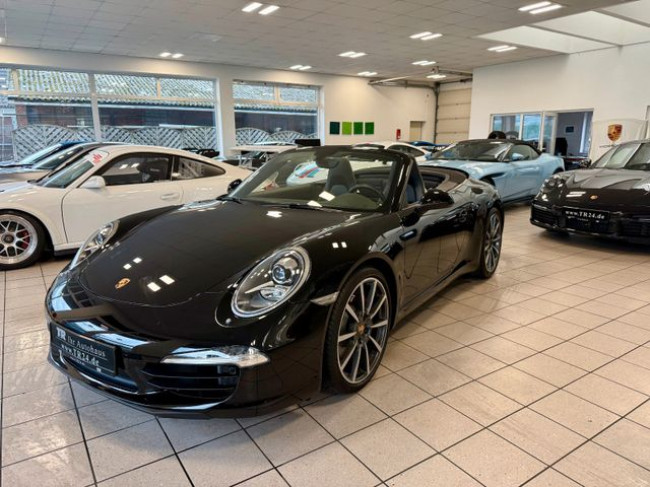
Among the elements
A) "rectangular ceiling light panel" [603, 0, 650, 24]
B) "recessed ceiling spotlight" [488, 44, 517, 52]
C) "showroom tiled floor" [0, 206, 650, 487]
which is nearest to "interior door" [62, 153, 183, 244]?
"showroom tiled floor" [0, 206, 650, 487]

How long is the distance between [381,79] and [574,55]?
6785 mm

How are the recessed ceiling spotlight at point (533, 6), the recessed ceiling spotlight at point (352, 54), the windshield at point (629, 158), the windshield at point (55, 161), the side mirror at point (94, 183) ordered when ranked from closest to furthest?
the side mirror at point (94, 183) → the windshield at point (629, 158) → the windshield at point (55, 161) → the recessed ceiling spotlight at point (533, 6) → the recessed ceiling spotlight at point (352, 54)

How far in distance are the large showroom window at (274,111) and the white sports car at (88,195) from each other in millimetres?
10617

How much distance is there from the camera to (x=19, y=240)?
14.3 feet

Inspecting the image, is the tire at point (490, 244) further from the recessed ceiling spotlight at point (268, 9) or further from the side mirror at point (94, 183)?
the recessed ceiling spotlight at point (268, 9)

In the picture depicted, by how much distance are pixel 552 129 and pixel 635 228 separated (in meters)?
10.6

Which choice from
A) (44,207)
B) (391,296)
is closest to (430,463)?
(391,296)

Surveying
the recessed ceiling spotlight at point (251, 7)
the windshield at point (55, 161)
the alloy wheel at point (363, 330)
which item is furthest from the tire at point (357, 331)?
the recessed ceiling spotlight at point (251, 7)

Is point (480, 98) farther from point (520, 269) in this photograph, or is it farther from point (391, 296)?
point (391, 296)

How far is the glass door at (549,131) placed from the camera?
1387 centimetres

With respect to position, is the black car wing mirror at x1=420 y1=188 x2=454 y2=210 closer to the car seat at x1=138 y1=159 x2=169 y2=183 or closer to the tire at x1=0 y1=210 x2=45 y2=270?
the car seat at x1=138 y1=159 x2=169 y2=183

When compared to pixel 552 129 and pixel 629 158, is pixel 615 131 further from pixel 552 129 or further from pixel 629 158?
pixel 629 158

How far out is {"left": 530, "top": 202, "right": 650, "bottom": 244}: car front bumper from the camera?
4.71m

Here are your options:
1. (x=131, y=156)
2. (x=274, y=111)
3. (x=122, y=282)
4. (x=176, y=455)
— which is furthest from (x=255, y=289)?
(x=274, y=111)
